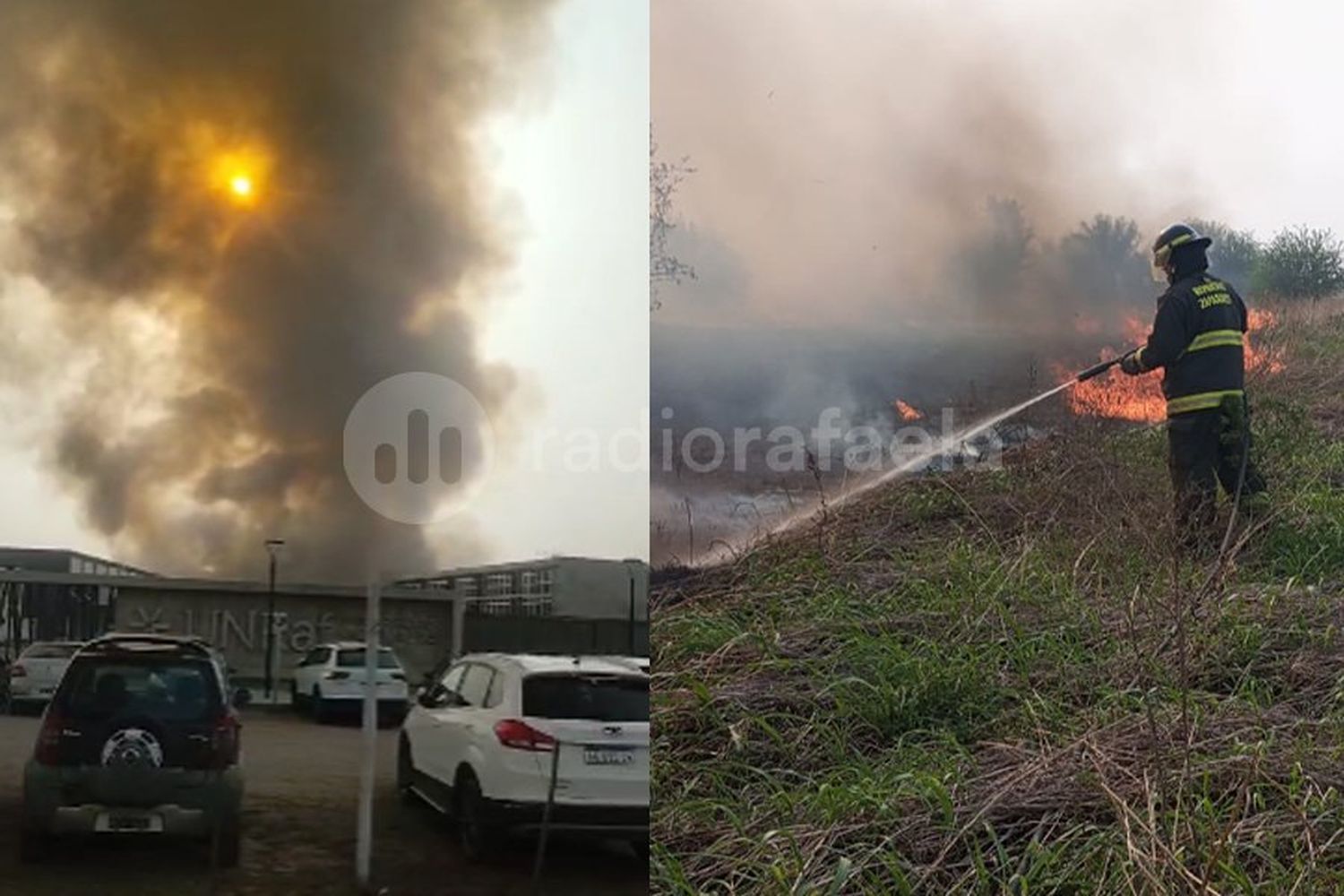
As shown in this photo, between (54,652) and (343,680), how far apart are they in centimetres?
43

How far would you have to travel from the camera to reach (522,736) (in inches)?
71.2

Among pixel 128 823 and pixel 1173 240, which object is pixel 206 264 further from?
pixel 1173 240

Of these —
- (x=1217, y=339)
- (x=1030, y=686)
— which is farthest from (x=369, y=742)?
(x=1217, y=339)

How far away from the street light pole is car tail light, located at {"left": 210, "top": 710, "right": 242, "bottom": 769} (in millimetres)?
60

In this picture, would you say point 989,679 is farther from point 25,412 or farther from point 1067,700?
point 25,412

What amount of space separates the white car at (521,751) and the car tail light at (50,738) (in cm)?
49

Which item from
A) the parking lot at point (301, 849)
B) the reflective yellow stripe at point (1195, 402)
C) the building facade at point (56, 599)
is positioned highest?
the reflective yellow stripe at point (1195, 402)

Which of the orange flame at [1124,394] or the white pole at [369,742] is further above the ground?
the orange flame at [1124,394]

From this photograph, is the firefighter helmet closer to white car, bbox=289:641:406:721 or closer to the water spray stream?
the water spray stream

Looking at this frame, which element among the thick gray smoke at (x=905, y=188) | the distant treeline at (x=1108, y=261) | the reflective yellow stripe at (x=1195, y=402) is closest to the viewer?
the thick gray smoke at (x=905, y=188)

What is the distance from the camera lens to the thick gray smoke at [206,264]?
1.71m

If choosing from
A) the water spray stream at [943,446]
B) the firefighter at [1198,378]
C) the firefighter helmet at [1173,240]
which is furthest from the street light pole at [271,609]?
the firefighter helmet at [1173,240]

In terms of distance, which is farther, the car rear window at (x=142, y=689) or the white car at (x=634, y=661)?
the white car at (x=634, y=661)
